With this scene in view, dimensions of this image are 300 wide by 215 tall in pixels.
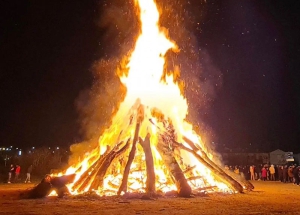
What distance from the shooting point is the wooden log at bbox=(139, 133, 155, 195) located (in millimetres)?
13281

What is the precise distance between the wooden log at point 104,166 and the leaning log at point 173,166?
1458 millimetres

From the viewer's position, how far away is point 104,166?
14320 mm

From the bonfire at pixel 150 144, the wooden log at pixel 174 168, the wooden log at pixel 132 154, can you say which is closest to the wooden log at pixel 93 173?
the bonfire at pixel 150 144

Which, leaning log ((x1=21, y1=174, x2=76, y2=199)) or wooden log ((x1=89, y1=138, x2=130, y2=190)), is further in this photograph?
wooden log ((x1=89, y1=138, x2=130, y2=190))

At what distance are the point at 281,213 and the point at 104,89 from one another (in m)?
18.2

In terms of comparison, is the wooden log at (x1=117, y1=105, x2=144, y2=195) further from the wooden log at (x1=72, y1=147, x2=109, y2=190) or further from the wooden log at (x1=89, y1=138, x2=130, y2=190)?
the wooden log at (x1=72, y1=147, x2=109, y2=190)

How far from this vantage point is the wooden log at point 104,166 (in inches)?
547

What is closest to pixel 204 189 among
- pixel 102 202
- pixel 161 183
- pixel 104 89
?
pixel 161 183

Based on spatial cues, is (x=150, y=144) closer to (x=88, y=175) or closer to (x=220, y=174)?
(x=88, y=175)

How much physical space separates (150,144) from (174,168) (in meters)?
1.65

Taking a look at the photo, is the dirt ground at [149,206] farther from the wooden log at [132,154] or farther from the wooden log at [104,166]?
the wooden log at [104,166]

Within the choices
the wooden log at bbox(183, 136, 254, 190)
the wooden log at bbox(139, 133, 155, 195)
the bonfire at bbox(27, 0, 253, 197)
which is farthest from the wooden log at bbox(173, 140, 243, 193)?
the wooden log at bbox(139, 133, 155, 195)

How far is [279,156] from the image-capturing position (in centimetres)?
4631

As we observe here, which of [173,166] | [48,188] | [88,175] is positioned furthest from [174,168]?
[48,188]
